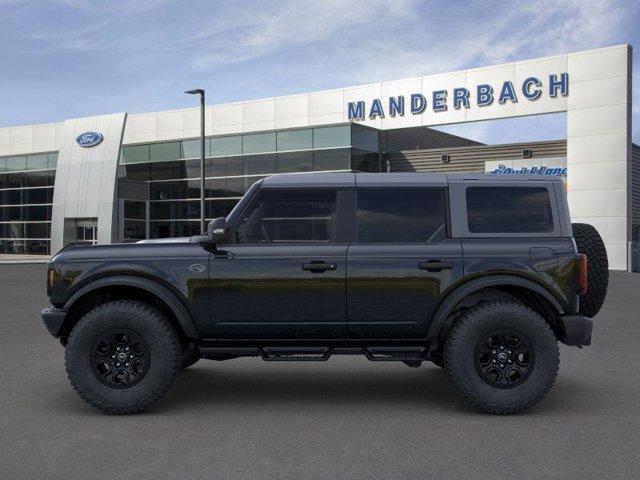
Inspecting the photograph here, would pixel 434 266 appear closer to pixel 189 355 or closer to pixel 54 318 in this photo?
pixel 189 355

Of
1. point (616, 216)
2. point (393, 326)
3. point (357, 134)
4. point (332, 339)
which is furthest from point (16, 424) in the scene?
point (357, 134)

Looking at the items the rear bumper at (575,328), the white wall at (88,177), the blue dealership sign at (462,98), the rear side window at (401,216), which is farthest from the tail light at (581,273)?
the white wall at (88,177)

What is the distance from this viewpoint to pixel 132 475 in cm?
411

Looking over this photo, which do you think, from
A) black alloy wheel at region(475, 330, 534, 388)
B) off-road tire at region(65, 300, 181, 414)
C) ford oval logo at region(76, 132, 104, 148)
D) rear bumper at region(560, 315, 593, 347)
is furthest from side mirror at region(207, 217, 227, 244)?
ford oval logo at region(76, 132, 104, 148)

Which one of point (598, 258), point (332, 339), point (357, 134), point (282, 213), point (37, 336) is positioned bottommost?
point (37, 336)

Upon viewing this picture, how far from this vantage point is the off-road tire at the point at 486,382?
550cm

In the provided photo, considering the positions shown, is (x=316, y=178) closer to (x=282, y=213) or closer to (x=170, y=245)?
(x=282, y=213)

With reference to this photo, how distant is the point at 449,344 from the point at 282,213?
178 centimetres

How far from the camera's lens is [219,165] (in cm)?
3684

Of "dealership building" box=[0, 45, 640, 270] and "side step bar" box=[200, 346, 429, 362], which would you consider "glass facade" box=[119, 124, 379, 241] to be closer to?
"dealership building" box=[0, 45, 640, 270]

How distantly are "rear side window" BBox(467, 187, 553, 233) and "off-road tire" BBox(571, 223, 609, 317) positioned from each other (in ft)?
1.91

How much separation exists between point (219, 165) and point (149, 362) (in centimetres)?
3189

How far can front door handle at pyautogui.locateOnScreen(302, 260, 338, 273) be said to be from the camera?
5607 mm

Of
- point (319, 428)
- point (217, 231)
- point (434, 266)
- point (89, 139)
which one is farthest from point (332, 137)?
point (319, 428)
